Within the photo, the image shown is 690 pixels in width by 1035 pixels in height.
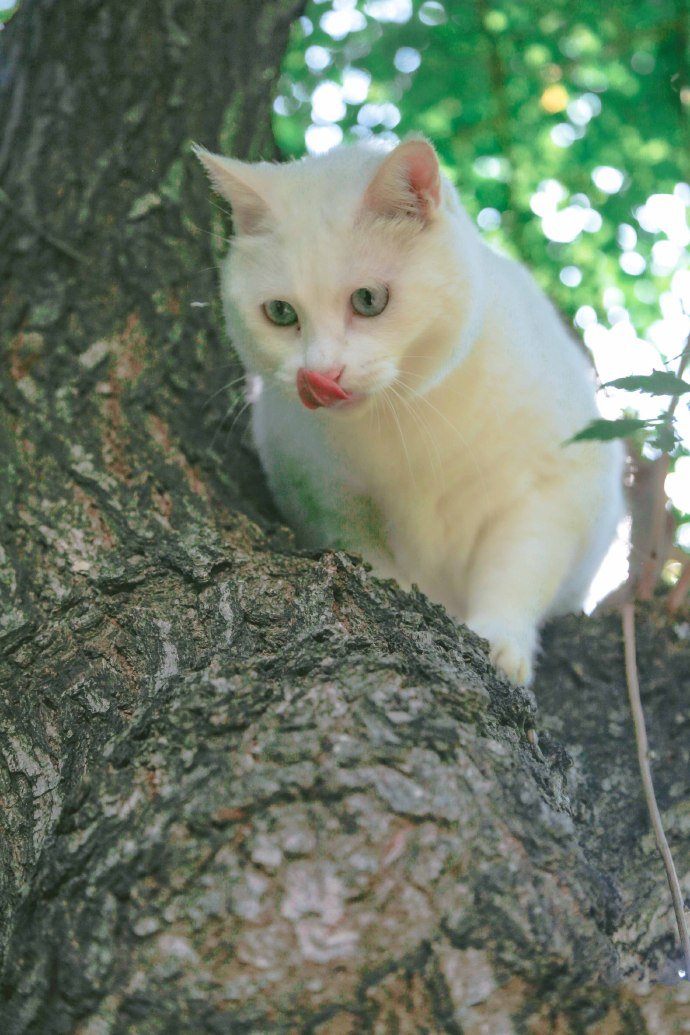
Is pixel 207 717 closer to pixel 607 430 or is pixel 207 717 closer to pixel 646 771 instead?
pixel 607 430

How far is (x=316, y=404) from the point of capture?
2170 millimetres

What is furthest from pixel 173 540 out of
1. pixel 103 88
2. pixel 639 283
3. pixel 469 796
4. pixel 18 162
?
pixel 639 283

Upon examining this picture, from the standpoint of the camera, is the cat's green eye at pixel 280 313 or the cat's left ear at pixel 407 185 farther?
the cat's green eye at pixel 280 313

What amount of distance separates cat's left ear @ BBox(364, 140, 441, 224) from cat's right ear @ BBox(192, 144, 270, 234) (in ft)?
0.91

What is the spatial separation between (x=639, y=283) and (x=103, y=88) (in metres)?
2.96

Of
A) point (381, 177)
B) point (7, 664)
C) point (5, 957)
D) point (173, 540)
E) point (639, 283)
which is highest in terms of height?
point (639, 283)

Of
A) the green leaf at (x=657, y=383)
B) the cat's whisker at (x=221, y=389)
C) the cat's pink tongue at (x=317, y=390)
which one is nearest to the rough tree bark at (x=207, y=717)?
the cat's whisker at (x=221, y=389)

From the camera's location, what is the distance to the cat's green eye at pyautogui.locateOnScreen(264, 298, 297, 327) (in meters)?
2.30

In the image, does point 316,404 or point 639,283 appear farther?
point 639,283

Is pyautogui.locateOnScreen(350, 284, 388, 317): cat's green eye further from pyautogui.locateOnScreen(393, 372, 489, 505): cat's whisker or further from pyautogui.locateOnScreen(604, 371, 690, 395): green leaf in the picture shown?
pyautogui.locateOnScreen(604, 371, 690, 395): green leaf

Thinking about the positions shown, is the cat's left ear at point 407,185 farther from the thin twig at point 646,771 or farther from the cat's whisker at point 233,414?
the thin twig at point 646,771

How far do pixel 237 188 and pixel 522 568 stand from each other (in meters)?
1.17

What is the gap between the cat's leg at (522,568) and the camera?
239 centimetres

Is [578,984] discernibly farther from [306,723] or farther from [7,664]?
[7,664]
